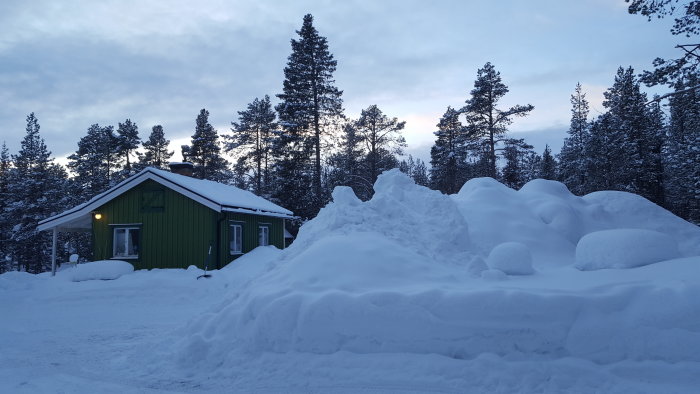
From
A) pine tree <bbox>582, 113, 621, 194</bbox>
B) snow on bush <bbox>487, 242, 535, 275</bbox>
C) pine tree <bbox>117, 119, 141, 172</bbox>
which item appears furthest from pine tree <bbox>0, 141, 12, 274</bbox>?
pine tree <bbox>582, 113, 621, 194</bbox>

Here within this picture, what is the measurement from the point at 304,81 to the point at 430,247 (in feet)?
73.3

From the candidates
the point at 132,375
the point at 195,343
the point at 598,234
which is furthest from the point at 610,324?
the point at 132,375

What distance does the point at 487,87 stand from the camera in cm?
3027

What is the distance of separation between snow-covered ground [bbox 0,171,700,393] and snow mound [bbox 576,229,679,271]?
0.02 meters

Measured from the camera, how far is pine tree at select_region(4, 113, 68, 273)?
34.1 metres

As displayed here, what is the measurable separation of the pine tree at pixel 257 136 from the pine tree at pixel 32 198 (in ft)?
48.5

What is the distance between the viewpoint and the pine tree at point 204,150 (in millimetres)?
40625

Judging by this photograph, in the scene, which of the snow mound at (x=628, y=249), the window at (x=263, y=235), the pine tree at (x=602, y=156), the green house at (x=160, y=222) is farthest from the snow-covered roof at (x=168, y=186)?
the pine tree at (x=602, y=156)

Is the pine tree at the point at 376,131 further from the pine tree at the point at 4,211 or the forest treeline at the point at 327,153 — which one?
the pine tree at the point at 4,211

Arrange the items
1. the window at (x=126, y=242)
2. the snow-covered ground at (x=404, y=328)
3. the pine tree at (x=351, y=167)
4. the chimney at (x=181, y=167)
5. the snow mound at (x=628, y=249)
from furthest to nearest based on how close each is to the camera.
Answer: the pine tree at (x=351, y=167) < the chimney at (x=181, y=167) < the window at (x=126, y=242) < the snow mound at (x=628, y=249) < the snow-covered ground at (x=404, y=328)

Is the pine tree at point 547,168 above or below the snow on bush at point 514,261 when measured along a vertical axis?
above

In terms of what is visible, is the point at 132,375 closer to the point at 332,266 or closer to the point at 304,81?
the point at 332,266

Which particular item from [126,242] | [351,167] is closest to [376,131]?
[351,167]

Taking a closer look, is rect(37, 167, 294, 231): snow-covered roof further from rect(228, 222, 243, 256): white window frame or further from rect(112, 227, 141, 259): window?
rect(112, 227, 141, 259): window
